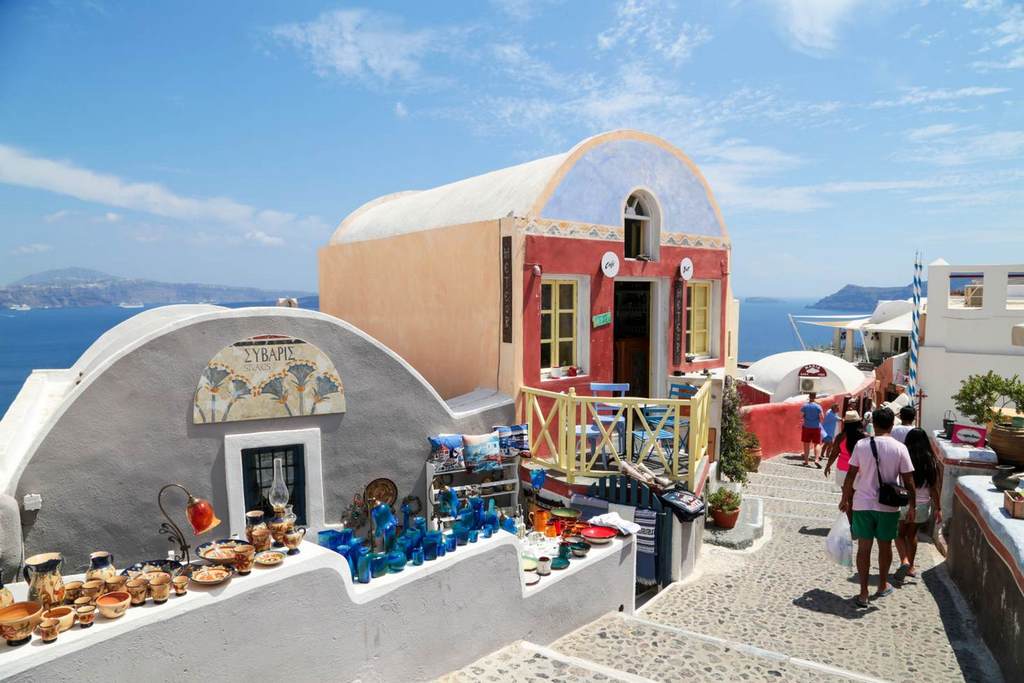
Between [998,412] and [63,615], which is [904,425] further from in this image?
[63,615]

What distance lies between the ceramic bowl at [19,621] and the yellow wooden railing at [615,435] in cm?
728

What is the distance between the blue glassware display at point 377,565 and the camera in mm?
5789

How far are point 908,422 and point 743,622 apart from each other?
378cm

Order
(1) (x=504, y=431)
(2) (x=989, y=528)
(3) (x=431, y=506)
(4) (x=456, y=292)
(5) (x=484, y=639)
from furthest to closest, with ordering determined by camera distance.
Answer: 1. (4) (x=456, y=292)
2. (1) (x=504, y=431)
3. (3) (x=431, y=506)
4. (2) (x=989, y=528)
5. (5) (x=484, y=639)

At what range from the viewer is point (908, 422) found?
905 cm

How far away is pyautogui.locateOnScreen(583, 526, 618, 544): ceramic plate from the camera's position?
330 inches

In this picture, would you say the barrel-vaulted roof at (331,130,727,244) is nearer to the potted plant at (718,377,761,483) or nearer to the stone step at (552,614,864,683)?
the potted plant at (718,377,761,483)

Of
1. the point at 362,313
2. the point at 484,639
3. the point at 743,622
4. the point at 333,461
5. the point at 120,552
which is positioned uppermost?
the point at 362,313

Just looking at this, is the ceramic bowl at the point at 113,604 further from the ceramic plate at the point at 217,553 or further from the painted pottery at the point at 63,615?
the ceramic plate at the point at 217,553

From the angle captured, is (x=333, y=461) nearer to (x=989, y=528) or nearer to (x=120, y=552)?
(x=120, y=552)

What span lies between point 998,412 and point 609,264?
659 cm

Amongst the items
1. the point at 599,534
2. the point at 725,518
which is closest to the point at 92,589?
the point at 599,534

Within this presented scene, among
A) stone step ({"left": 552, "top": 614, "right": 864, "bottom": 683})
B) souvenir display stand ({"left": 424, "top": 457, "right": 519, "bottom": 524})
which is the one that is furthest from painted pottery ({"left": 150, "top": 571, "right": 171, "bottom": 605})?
souvenir display stand ({"left": 424, "top": 457, "right": 519, "bottom": 524})

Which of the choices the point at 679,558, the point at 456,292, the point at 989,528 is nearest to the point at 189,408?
the point at 456,292
